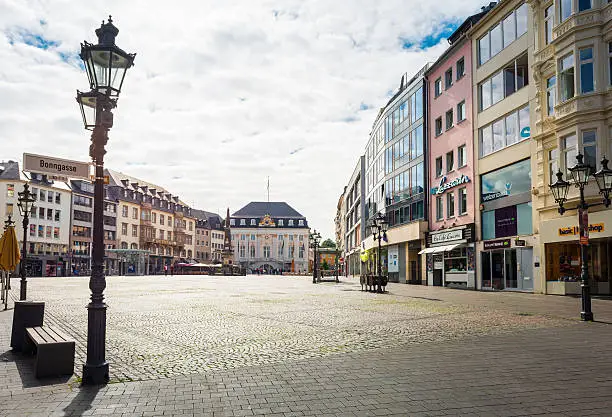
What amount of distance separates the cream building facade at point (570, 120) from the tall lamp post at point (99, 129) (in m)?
21.3

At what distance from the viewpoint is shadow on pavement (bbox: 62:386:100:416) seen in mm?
5625

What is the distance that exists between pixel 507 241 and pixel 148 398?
2771 centimetres

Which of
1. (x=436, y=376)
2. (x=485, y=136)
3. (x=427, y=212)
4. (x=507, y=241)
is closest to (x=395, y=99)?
(x=427, y=212)

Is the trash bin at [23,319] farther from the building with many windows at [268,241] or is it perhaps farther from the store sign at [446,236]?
the building with many windows at [268,241]

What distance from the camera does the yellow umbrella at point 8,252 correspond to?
Result: 1672cm

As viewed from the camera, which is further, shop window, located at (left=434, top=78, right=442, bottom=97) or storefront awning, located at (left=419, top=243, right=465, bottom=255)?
shop window, located at (left=434, top=78, right=442, bottom=97)

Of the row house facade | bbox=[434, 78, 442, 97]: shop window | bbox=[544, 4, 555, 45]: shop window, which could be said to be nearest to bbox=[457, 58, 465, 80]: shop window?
bbox=[434, 78, 442, 97]: shop window

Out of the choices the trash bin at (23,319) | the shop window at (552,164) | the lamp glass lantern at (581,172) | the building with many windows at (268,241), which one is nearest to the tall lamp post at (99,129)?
the trash bin at (23,319)

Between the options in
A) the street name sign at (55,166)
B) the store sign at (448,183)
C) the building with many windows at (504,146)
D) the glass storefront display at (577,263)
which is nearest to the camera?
the street name sign at (55,166)

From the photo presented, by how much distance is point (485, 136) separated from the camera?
113 ft

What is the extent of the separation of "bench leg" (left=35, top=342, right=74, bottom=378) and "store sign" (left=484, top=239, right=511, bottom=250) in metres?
27.3

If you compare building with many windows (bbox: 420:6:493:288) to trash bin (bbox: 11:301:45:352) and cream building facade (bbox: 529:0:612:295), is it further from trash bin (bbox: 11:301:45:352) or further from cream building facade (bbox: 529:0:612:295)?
trash bin (bbox: 11:301:45:352)

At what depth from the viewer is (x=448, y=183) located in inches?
1535

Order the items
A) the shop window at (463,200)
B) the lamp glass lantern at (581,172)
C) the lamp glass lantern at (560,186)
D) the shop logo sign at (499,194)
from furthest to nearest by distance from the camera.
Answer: the shop window at (463,200)
the shop logo sign at (499,194)
the lamp glass lantern at (560,186)
the lamp glass lantern at (581,172)
